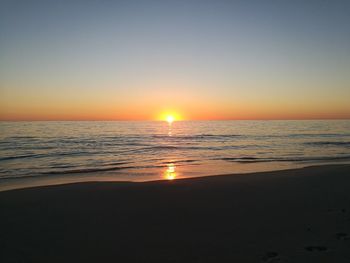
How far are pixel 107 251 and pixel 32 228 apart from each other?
8.04 ft

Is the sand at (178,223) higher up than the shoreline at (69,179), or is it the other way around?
the sand at (178,223)

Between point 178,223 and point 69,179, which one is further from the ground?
point 178,223

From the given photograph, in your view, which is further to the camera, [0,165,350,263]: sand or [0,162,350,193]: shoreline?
[0,162,350,193]: shoreline

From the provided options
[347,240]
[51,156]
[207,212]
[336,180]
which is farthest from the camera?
[51,156]

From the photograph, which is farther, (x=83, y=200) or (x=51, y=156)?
(x=51, y=156)

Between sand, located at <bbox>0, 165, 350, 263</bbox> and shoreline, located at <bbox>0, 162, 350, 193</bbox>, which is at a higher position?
sand, located at <bbox>0, 165, 350, 263</bbox>

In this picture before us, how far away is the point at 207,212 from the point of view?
7.87 metres

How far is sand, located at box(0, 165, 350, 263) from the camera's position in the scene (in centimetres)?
539

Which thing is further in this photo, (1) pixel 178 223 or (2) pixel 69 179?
(2) pixel 69 179

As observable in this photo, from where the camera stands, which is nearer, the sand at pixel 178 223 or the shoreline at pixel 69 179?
the sand at pixel 178 223

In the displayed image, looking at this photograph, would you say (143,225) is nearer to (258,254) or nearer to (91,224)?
(91,224)

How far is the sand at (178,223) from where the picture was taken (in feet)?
17.7

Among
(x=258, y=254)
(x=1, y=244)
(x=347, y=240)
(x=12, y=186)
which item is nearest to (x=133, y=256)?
(x=258, y=254)

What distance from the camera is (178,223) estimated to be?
7.00 m
